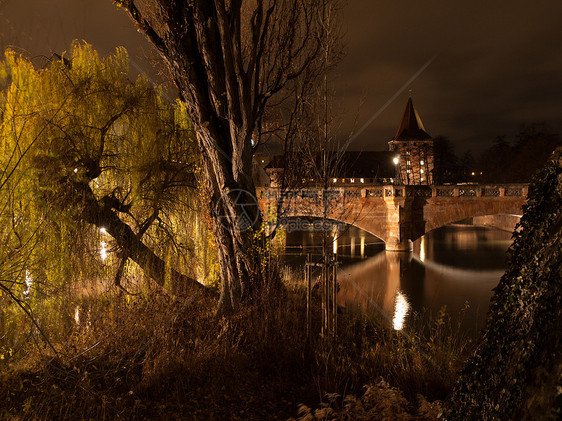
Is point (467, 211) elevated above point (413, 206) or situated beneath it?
situated beneath

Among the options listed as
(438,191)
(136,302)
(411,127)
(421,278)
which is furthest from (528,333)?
(411,127)

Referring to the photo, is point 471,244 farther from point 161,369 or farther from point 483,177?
point 161,369

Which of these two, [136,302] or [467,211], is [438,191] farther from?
[136,302]

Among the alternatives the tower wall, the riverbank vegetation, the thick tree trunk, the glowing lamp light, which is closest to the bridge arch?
the riverbank vegetation

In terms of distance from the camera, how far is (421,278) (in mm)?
20391

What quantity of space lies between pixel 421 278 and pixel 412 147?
37186 millimetres

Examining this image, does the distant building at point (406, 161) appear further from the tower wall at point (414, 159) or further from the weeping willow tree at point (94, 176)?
the weeping willow tree at point (94, 176)

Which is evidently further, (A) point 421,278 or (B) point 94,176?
(A) point 421,278

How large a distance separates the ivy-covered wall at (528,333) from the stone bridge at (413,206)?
22.1m

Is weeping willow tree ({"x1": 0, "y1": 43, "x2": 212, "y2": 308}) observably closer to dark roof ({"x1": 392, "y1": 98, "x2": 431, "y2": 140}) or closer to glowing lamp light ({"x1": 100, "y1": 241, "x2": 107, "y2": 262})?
glowing lamp light ({"x1": 100, "y1": 241, "x2": 107, "y2": 262})

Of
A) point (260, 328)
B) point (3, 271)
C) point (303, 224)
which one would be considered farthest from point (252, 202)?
point (303, 224)

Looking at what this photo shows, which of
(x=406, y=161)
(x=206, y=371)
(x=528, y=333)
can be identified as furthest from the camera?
(x=406, y=161)

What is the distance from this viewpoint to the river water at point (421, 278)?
13.4 m

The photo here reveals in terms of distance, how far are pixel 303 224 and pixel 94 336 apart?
40.3 metres
